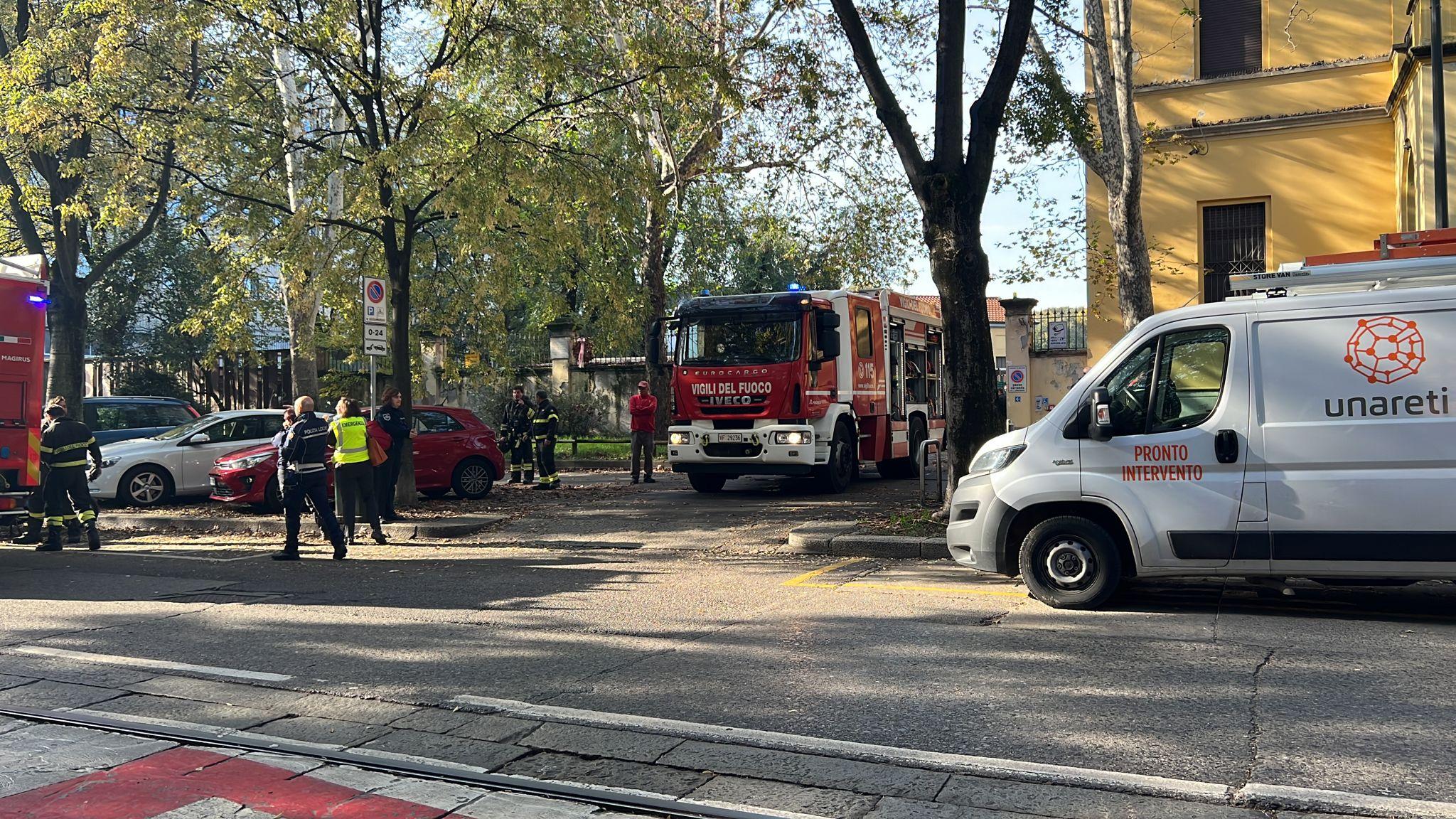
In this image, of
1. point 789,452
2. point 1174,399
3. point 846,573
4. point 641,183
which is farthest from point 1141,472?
point 641,183

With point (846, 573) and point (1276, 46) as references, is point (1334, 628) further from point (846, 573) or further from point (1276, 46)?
point (1276, 46)

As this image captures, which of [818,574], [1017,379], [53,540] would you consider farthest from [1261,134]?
[53,540]

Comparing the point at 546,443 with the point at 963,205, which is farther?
the point at 546,443

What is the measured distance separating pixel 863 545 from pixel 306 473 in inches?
229

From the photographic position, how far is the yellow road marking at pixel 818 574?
973 cm

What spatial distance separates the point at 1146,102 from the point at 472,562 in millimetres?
17240

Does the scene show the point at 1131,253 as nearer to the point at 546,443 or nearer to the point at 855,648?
the point at 546,443

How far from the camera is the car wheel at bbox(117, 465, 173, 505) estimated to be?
1756 centimetres

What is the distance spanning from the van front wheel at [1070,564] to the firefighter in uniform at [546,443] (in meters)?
12.2

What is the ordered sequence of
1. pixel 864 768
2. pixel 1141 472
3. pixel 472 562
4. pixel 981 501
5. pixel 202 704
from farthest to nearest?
pixel 472 562, pixel 981 501, pixel 1141 472, pixel 202 704, pixel 864 768

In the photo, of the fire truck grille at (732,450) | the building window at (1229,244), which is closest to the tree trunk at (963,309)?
the fire truck grille at (732,450)

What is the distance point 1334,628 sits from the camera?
7.32 m

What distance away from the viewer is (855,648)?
7109 millimetres

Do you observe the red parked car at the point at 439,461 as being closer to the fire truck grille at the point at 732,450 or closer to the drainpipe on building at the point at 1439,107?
the fire truck grille at the point at 732,450
